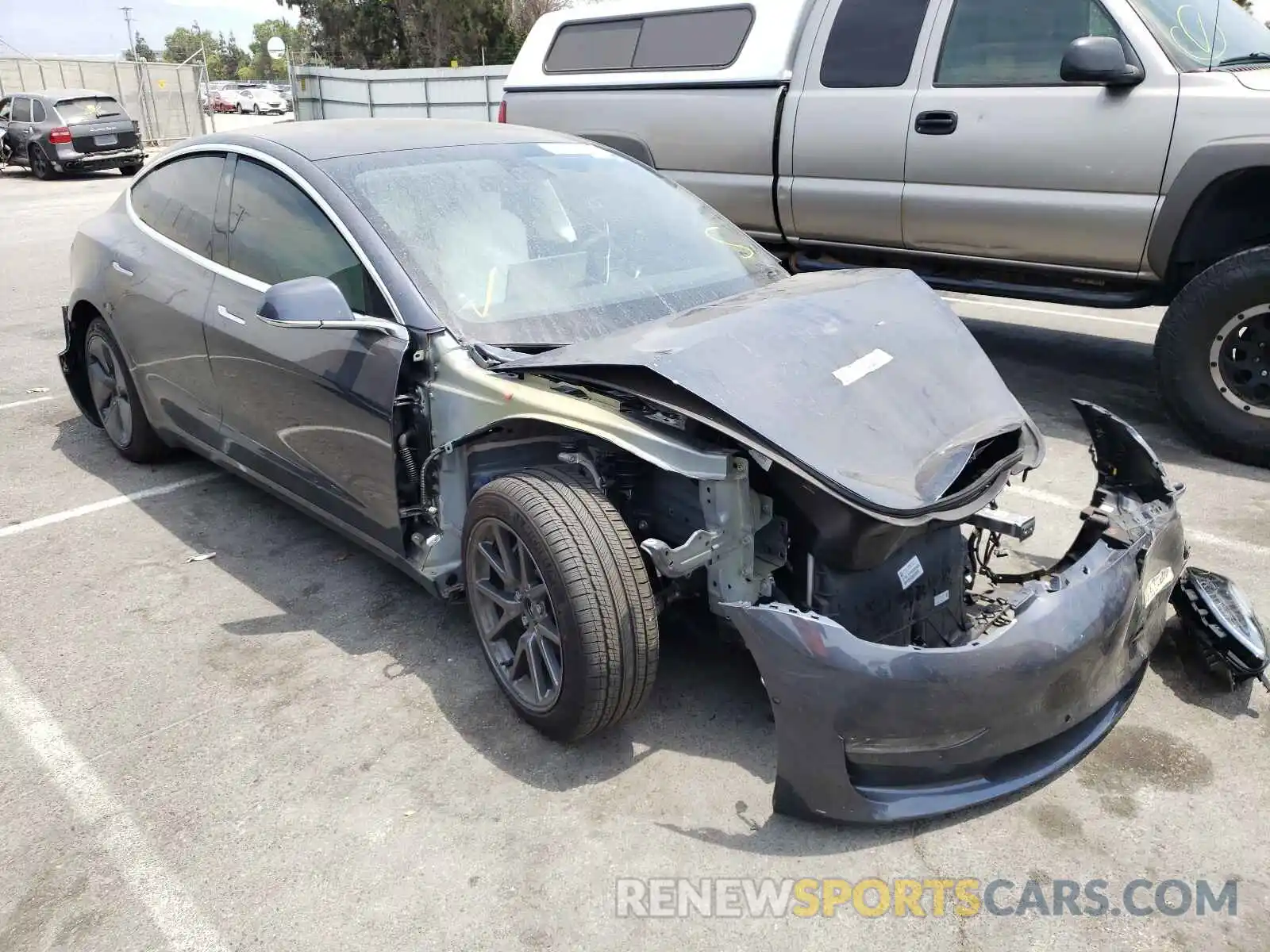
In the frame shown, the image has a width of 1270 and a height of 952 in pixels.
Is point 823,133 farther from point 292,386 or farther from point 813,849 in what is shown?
point 813,849

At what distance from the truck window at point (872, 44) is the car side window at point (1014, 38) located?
232 millimetres

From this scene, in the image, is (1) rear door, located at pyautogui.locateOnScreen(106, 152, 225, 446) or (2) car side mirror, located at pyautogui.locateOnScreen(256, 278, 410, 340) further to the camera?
(1) rear door, located at pyautogui.locateOnScreen(106, 152, 225, 446)

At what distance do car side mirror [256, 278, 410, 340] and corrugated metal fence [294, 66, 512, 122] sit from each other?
58.4ft

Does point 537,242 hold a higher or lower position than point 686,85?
lower

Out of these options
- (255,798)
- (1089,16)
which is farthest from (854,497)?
(1089,16)

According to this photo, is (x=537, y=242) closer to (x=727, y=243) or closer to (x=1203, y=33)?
(x=727, y=243)

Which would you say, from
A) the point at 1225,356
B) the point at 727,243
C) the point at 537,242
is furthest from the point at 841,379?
the point at 1225,356

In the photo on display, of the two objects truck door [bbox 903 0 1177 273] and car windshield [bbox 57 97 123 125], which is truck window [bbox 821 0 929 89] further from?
car windshield [bbox 57 97 123 125]

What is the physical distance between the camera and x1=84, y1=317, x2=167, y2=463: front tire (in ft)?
15.9

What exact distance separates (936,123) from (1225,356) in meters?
1.97

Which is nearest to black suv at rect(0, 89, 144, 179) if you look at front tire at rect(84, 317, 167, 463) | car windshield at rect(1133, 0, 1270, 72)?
front tire at rect(84, 317, 167, 463)

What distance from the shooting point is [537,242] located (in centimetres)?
351

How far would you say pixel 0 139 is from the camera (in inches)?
852

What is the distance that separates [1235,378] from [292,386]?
14.2 ft
